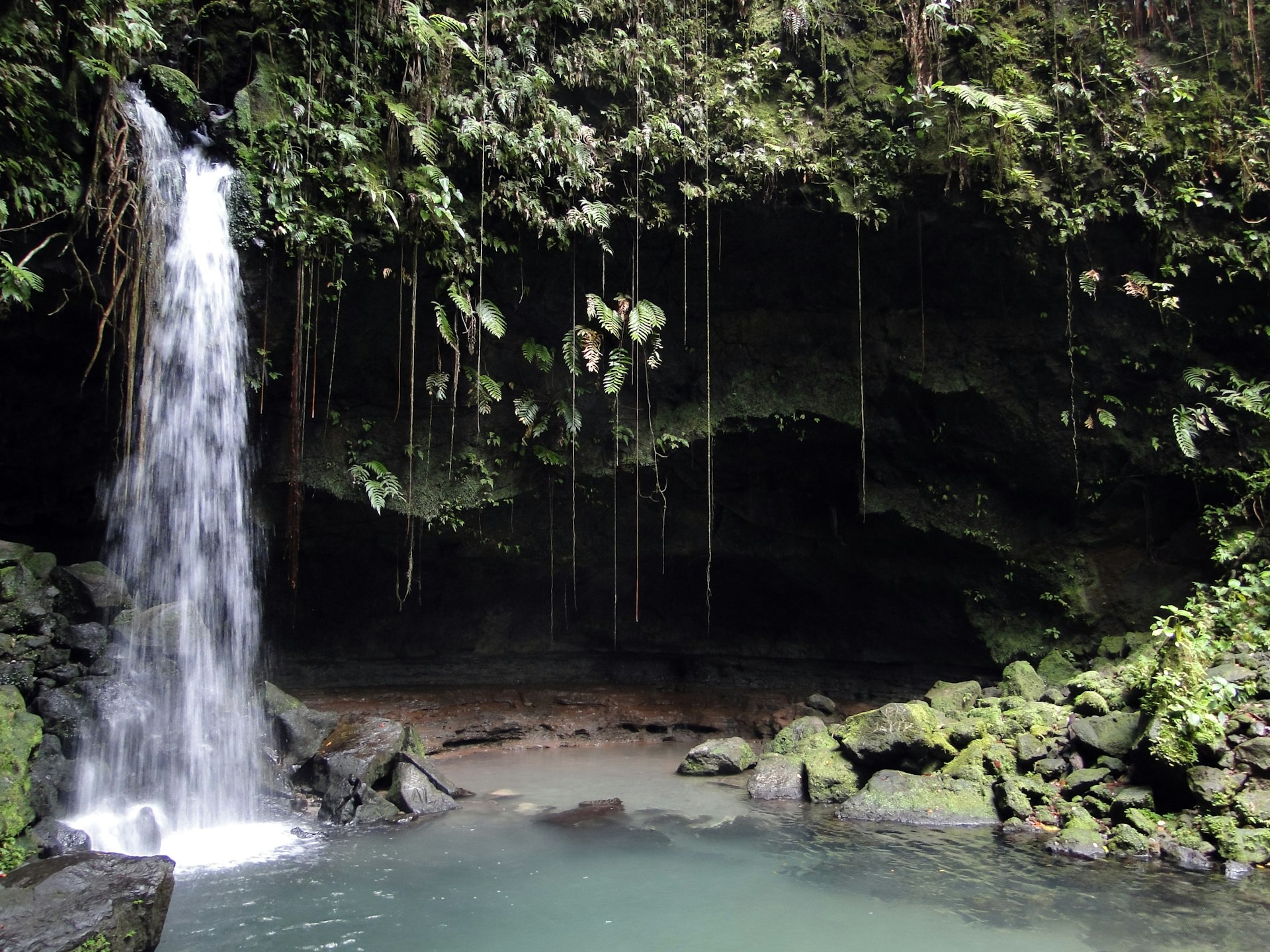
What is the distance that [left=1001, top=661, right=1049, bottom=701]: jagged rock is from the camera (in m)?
10.6

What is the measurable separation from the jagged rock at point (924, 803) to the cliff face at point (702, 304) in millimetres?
4240

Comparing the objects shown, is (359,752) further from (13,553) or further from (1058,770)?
(1058,770)

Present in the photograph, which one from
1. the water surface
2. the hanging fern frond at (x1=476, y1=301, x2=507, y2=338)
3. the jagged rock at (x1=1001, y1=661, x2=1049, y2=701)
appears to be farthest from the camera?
the jagged rock at (x1=1001, y1=661, x2=1049, y2=701)

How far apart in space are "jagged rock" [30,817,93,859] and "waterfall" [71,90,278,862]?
485 mm

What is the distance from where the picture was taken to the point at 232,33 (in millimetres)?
9133

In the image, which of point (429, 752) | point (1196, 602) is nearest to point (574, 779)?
point (429, 752)

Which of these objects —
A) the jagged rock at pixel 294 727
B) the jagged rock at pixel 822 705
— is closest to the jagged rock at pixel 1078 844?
the jagged rock at pixel 822 705

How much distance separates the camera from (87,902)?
4.77 metres

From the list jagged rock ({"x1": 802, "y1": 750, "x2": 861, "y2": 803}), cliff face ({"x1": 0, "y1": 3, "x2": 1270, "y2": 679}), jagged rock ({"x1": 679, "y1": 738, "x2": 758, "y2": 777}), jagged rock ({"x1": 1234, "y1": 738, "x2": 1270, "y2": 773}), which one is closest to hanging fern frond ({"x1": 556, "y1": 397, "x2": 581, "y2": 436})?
cliff face ({"x1": 0, "y1": 3, "x2": 1270, "y2": 679})

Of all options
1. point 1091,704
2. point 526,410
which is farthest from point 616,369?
point 1091,704

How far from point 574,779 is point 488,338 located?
5826mm

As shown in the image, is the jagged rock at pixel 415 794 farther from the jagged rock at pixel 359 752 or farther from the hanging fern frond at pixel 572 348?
the hanging fern frond at pixel 572 348

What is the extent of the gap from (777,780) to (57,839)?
6.81m

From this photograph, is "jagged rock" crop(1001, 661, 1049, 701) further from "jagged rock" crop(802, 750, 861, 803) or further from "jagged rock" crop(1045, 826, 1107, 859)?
"jagged rock" crop(1045, 826, 1107, 859)
